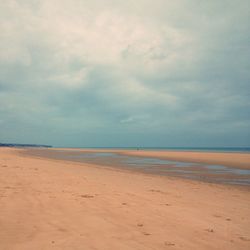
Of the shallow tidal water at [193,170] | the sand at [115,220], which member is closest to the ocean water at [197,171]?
the shallow tidal water at [193,170]

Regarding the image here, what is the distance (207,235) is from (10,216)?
15.8ft

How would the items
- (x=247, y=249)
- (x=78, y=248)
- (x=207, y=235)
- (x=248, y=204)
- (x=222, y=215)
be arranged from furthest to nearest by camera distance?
(x=248, y=204)
(x=222, y=215)
(x=207, y=235)
(x=247, y=249)
(x=78, y=248)

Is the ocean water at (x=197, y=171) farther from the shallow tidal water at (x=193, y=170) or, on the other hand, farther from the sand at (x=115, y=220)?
the sand at (x=115, y=220)

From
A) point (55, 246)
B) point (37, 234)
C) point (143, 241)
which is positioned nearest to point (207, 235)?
point (143, 241)

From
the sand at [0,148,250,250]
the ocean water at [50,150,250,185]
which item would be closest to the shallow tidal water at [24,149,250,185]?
the ocean water at [50,150,250,185]

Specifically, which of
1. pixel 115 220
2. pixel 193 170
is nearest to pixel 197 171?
pixel 193 170

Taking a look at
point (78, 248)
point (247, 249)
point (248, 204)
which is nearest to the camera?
point (78, 248)

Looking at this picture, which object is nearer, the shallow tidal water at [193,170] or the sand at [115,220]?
the sand at [115,220]

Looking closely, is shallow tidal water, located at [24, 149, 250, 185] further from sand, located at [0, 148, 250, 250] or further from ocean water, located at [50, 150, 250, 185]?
sand, located at [0, 148, 250, 250]

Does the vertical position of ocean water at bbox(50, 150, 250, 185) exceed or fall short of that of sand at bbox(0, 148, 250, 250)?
it falls short

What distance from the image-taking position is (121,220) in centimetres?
638

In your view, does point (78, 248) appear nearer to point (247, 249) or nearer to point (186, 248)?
point (186, 248)

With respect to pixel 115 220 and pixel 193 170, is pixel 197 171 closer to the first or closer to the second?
pixel 193 170

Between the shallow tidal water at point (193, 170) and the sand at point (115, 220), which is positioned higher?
the sand at point (115, 220)
